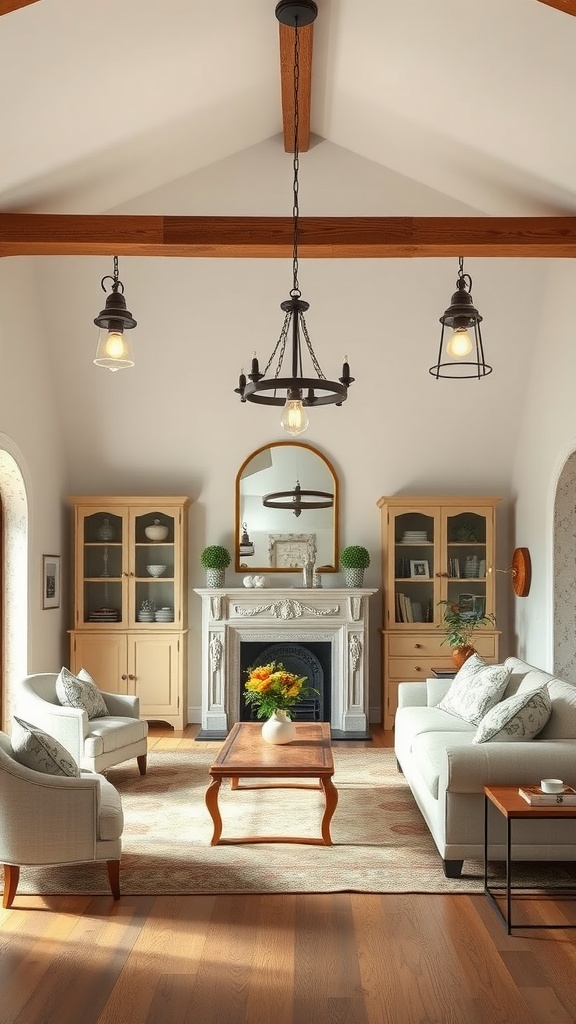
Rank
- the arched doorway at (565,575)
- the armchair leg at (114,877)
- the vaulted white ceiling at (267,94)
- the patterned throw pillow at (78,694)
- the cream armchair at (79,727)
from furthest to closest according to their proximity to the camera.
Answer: the arched doorway at (565,575) → the patterned throw pillow at (78,694) → the cream armchair at (79,727) → the vaulted white ceiling at (267,94) → the armchair leg at (114,877)

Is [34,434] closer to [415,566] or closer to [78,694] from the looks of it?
[78,694]

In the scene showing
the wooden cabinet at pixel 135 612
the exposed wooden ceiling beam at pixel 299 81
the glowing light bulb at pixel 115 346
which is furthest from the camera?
the wooden cabinet at pixel 135 612

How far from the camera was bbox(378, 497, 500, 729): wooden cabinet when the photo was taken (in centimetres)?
833

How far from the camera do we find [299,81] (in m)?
5.96

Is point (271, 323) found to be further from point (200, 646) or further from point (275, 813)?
point (275, 813)

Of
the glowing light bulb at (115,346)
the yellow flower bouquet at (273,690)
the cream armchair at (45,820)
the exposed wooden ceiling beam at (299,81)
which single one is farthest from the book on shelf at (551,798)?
the exposed wooden ceiling beam at (299,81)

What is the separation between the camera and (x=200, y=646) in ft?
28.7

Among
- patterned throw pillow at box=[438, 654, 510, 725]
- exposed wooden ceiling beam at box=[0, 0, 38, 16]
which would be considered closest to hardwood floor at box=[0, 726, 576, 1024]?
patterned throw pillow at box=[438, 654, 510, 725]

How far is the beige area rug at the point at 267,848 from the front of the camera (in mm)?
4207

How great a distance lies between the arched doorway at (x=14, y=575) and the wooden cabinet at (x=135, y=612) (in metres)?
1.03

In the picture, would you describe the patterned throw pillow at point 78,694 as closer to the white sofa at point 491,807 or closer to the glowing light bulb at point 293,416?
the glowing light bulb at point 293,416

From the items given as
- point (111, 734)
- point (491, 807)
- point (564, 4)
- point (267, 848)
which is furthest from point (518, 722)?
point (564, 4)

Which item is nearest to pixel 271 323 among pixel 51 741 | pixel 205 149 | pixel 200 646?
pixel 205 149

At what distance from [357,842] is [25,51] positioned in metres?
4.26
